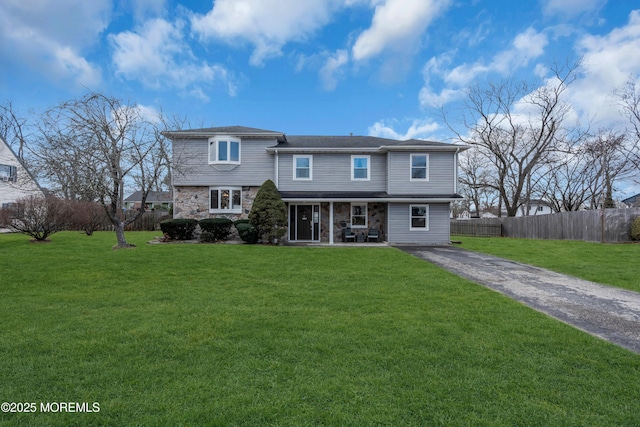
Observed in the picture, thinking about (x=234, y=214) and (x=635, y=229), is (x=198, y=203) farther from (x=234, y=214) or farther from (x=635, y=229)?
(x=635, y=229)

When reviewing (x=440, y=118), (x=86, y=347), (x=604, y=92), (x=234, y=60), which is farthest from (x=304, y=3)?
(x=604, y=92)

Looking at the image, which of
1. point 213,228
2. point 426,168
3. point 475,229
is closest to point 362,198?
point 426,168

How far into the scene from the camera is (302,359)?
3316mm

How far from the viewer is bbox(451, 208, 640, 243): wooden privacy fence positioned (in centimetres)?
1581

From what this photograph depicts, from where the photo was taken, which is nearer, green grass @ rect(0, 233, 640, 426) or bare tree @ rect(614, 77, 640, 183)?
green grass @ rect(0, 233, 640, 426)

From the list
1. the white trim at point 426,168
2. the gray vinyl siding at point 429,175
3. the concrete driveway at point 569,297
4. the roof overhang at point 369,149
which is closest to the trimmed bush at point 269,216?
the roof overhang at point 369,149

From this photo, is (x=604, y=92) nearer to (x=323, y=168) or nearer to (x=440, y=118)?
(x=440, y=118)

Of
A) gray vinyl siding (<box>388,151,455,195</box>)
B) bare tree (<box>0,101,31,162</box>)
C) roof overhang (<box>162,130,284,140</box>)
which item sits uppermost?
bare tree (<box>0,101,31,162</box>)

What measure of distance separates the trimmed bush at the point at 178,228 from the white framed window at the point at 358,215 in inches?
312

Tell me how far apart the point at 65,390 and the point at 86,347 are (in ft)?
3.04

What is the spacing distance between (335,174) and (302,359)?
14.4m

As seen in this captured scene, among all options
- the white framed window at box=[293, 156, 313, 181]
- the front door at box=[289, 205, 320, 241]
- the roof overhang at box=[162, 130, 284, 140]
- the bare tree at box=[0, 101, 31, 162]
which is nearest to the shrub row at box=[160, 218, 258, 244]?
the front door at box=[289, 205, 320, 241]

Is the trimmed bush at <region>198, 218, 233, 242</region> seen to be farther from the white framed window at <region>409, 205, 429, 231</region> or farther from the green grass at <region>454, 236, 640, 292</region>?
the green grass at <region>454, 236, 640, 292</region>

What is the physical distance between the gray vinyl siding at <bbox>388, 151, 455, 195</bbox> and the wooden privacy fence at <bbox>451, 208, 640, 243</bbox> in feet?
23.1
